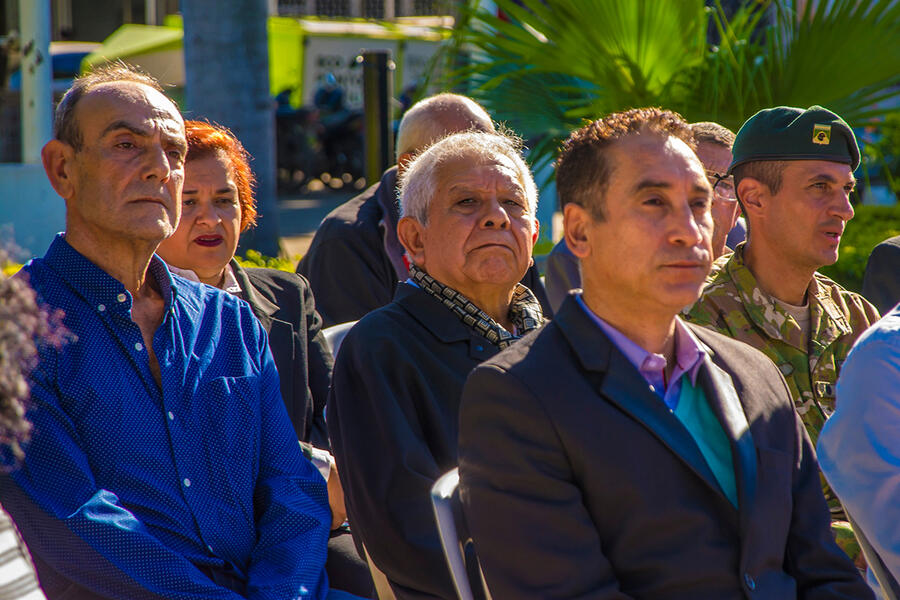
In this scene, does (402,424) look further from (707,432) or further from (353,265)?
(353,265)

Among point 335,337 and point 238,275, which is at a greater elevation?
point 238,275

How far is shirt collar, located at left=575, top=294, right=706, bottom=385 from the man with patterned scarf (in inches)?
26.2

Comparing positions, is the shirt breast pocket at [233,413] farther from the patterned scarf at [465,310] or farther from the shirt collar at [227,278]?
the shirt collar at [227,278]

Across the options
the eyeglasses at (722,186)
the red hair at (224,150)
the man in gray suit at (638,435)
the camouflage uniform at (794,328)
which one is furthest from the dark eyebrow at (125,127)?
the eyeglasses at (722,186)

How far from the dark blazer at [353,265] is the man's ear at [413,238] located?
125cm

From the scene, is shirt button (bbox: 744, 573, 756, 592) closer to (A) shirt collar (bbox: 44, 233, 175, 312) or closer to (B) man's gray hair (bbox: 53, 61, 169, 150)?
(A) shirt collar (bbox: 44, 233, 175, 312)

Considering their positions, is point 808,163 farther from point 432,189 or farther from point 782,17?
point 782,17

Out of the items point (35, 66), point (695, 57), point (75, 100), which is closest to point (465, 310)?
point (75, 100)

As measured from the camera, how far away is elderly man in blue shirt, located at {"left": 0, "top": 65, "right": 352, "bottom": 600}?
237cm

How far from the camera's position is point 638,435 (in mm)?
2029

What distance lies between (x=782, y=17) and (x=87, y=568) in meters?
4.59

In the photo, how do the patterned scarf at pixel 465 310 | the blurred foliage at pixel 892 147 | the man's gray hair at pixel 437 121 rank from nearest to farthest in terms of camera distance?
the patterned scarf at pixel 465 310, the man's gray hair at pixel 437 121, the blurred foliage at pixel 892 147

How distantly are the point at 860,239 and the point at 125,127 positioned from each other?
499cm

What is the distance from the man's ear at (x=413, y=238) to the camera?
3137 millimetres
